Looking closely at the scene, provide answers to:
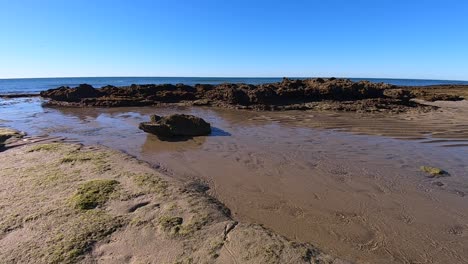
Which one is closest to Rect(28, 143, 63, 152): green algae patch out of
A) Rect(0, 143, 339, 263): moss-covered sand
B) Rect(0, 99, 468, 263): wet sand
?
Rect(0, 99, 468, 263): wet sand

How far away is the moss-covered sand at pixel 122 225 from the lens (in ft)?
10.4

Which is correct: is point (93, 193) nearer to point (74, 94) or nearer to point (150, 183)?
point (150, 183)

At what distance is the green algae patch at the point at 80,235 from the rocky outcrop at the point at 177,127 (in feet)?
16.3

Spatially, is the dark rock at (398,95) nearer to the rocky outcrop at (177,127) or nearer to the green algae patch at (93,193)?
the rocky outcrop at (177,127)

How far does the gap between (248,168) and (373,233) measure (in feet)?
8.98

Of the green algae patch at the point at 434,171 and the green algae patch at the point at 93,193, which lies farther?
the green algae patch at the point at 434,171

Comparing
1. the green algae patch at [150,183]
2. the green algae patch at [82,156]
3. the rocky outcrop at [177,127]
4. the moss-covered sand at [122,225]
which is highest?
the rocky outcrop at [177,127]

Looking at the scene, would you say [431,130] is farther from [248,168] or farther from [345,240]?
[345,240]

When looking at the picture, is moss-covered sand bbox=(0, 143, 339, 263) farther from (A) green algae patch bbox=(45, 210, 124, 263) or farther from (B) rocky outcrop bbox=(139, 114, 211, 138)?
(B) rocky outcrop bbox=(139, 114, 211, 138)

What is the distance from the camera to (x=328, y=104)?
51.0 ft

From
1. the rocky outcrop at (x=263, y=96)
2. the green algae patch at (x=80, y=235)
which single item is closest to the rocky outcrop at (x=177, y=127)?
the green algae patch at (x=80, y=235)

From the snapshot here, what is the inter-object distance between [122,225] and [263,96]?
509 inches

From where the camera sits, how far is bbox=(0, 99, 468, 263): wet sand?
12.2 ft

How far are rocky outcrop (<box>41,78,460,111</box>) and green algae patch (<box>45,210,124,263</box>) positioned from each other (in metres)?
A: 11.6
